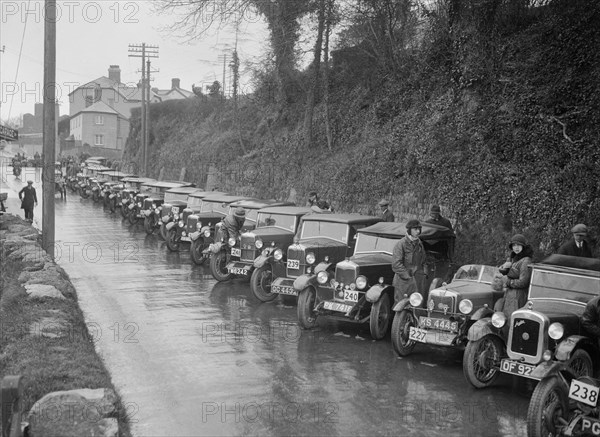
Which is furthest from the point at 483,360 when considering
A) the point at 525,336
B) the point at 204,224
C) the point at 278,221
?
the point at 204,224

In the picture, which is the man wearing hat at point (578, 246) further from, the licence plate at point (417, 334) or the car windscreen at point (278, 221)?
the car windscreen at point (278, 221)

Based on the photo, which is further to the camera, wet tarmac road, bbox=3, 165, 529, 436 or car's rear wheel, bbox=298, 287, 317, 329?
car's rear wheel, bbox=298, 287, 317, 329

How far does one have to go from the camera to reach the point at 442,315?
909 cm

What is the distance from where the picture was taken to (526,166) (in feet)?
47.6

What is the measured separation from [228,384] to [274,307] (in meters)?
4.62

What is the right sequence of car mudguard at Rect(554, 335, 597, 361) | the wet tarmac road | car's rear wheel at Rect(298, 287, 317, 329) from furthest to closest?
car's rear wheel at Rect(298, 287, 317, 329)
car mudguard at Rect(554, 335, 597, 361)
the wet tarmac road

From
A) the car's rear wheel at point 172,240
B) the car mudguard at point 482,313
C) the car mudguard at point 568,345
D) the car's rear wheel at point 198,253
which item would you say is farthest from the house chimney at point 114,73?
the car mudguard at point 568,345

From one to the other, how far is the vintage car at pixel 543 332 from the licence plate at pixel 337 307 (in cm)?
275

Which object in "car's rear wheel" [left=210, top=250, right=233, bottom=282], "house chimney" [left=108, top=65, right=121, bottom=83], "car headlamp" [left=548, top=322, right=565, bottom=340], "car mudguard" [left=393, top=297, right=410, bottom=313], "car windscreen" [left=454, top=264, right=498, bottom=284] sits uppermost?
"house chimney" [left=108, top=65, right=121, bottom=83]

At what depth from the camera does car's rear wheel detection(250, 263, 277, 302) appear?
12.7m

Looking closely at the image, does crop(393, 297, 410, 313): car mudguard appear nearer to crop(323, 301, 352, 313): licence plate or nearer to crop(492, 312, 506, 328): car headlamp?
crop(323, 301, 352, 313): licence plate

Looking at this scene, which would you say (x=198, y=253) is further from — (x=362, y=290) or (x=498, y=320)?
(x=498, y=320)

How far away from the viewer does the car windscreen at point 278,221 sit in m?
14.5

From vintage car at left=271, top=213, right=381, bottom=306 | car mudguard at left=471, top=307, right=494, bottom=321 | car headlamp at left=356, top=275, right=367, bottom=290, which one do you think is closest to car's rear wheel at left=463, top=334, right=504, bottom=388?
car mudguard at left=471, top=307, right=494, bottom=321
